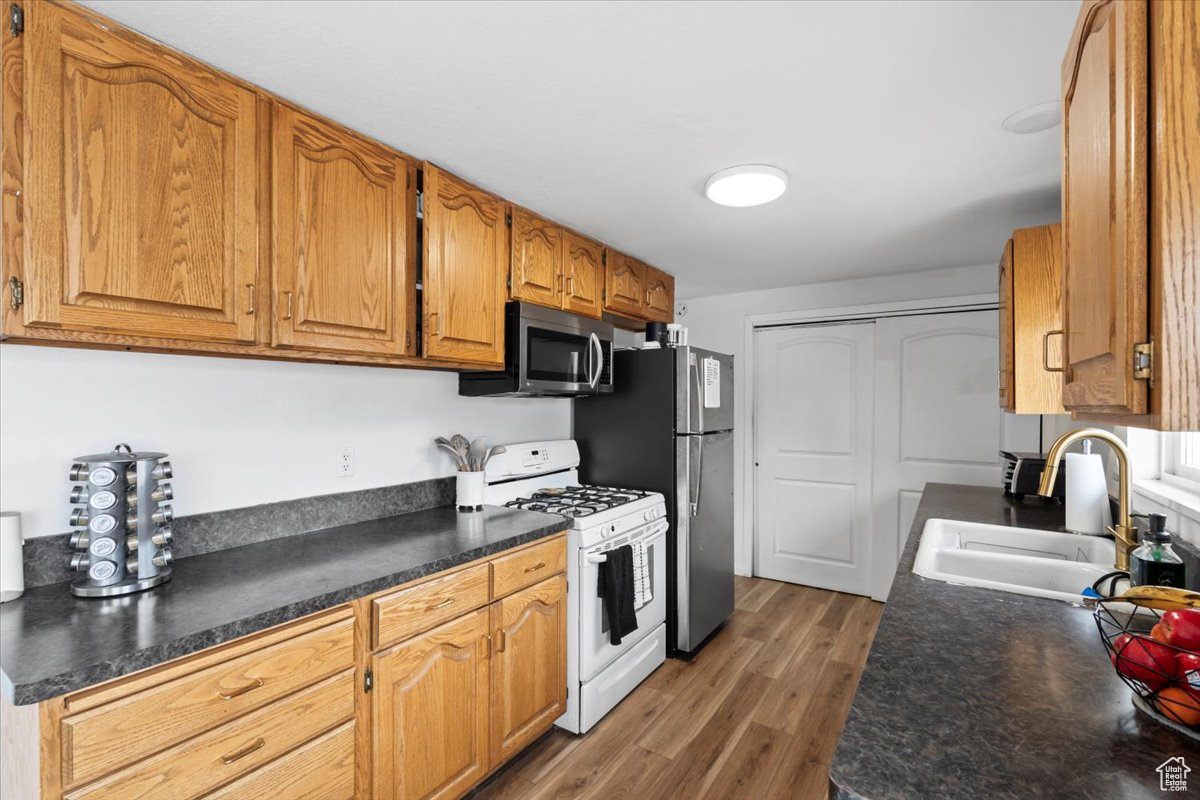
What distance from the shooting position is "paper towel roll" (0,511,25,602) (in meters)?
1.26

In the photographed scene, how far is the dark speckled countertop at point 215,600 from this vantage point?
102cm

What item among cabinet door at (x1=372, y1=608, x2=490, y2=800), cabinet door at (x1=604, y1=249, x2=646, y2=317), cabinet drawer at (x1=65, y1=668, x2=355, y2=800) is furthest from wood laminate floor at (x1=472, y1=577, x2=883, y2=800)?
cabinet door at (x1=604, y1=249, x2=646, y2=317)

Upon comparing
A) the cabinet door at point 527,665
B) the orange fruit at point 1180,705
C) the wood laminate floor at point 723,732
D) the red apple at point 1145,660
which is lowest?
the wood laminate floor at point 723,732

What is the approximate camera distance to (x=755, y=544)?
4.15 m

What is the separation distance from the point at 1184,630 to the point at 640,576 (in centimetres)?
191

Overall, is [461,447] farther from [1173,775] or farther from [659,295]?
[1173,775]

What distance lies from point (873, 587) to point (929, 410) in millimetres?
1250

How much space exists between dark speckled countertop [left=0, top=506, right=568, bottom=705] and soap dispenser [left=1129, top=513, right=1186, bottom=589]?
1.69 meters

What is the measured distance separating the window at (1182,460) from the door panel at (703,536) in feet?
5.78

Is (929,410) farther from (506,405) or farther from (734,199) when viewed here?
(506,405)

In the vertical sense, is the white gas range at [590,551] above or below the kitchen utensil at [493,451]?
below

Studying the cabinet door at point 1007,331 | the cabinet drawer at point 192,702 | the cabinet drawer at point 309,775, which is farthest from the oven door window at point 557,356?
the cabinet door at point 1007,331

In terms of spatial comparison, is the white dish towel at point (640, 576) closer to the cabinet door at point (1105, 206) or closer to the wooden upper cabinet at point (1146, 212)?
the cabinet door at point (1105, 206)

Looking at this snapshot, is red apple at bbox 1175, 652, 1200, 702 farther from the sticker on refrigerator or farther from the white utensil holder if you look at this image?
the sticker on refrigerator
